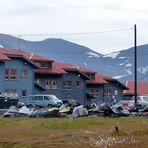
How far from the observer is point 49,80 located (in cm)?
7956

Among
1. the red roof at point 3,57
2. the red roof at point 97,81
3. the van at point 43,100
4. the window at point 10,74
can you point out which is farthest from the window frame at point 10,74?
the red roof at point 97,81

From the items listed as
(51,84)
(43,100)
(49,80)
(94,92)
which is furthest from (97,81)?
(43,100)

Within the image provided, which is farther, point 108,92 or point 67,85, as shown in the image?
point 108,92

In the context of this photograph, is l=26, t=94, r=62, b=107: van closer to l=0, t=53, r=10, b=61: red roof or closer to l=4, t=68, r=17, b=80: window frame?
l=0, t=53, r=10, b=61: red roof

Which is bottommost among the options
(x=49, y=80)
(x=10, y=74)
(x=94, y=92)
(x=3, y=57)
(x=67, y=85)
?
(x=94, y=92)

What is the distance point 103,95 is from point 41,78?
15.6 m

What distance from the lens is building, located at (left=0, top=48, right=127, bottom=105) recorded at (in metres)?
72.6

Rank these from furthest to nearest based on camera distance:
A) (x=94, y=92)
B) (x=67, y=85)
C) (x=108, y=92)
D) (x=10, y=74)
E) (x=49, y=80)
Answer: (x=108, y=92) → (x=94, y=92) → (x=67, y=85) → (x=49, y=80) → (x=10, y=74)

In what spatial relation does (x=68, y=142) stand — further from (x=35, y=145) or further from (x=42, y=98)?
(x=42, y=98)

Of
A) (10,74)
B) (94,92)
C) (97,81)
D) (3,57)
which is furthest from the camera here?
(94,92)

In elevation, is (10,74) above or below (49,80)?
above

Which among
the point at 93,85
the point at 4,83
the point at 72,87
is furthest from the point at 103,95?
the point at 4,83

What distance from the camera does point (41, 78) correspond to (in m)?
78.9

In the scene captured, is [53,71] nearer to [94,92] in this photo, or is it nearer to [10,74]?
[10,74]
